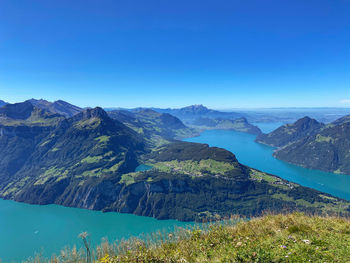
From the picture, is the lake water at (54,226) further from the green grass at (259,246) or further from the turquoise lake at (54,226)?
the green grass at (259,246)

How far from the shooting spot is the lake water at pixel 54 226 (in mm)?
97500

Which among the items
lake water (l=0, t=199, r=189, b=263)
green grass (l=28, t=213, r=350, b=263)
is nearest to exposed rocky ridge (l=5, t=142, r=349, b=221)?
lake water (l=0, t=199, r=189, b=263)

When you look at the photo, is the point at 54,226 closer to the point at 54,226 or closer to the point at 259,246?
the point at 54,226

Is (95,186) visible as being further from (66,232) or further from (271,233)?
(271,233)

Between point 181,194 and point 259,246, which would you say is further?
point 181,194

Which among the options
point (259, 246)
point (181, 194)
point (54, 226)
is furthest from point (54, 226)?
point (259, 246)

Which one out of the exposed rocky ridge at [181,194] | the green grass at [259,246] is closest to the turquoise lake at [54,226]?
the exposed rocky ridge at [181,194]

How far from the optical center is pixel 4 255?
3649 inches

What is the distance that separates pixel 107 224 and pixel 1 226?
78589mm

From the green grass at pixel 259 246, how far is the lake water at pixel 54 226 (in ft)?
285

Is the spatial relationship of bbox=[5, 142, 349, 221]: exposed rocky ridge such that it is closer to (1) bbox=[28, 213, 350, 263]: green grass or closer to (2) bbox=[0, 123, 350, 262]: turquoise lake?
(2) bbox=[0, 123, 350, 262]: turquoise lake

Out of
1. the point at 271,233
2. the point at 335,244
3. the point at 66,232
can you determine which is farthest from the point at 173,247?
the point at 66,232

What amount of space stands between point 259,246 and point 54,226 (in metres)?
161

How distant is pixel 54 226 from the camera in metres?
122
